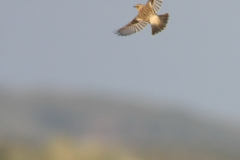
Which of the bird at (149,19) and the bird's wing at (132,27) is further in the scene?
the bird's wing at (132,27)

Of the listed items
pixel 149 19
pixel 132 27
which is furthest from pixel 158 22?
pixel 132 27

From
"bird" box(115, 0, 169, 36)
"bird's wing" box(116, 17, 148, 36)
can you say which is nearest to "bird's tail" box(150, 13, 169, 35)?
"bird" box(115, 0, 169, 36)

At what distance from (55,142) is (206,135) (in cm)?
753

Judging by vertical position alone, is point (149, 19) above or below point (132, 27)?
below

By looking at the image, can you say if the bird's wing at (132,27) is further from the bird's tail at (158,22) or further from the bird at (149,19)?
the bird's tail at (158,22)

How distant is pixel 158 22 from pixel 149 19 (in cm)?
8

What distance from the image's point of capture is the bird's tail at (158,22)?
3455 mm

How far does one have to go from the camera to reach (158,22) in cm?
354

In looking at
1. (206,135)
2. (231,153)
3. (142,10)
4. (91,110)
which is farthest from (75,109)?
(142,10)

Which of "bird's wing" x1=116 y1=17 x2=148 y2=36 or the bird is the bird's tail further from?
"bird's wing" x1=116 y1=17 x2=148 y2=36

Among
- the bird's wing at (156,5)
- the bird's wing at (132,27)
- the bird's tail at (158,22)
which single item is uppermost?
the bird's wing at (132,27)

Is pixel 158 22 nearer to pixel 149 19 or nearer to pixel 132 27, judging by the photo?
pixel 149 19

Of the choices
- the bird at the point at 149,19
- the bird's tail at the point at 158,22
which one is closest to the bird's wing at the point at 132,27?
the bird at the point at 149,19

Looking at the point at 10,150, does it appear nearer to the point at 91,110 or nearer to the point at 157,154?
the point at 157,154
